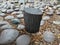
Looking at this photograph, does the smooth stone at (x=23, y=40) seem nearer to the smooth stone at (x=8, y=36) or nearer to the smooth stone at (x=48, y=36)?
the smooth stone at (x=8, y=36)

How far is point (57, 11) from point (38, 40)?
1.12m

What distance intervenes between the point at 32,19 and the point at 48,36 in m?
0.34

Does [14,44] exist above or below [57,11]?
below

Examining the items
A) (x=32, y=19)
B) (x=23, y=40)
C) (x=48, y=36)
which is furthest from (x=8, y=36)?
(x=48, y=36)

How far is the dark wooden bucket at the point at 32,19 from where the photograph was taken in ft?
6.91

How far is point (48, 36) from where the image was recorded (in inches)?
83.6

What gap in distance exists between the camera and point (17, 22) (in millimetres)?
2486

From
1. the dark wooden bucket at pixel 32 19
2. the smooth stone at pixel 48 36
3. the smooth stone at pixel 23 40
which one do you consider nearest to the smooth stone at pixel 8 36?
the smooth stone at pixel 23 40

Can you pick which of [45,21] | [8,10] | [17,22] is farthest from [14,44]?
[8,10]

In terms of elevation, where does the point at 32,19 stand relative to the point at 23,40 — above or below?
above

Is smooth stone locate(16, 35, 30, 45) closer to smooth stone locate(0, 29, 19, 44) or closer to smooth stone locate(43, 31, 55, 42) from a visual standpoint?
smooth stone locate(0, 29, 19, 44)

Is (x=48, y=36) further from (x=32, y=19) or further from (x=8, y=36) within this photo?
(x=8, y=36)

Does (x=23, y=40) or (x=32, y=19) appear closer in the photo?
(x=23, y=40)

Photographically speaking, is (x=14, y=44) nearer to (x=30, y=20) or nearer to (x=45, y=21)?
(x=30, y=20)
